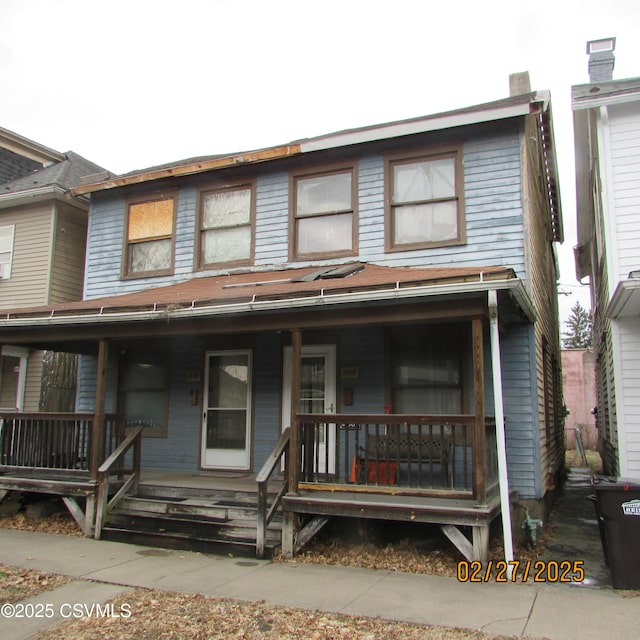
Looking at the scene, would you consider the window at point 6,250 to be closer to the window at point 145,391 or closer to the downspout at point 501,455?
the window at point 145,391

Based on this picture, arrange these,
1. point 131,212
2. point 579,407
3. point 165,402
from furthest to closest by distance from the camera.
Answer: point 579,407
point 131,212
point 165,402

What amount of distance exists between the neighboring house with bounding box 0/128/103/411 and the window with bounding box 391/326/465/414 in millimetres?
7077

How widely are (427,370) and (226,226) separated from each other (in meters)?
4.05

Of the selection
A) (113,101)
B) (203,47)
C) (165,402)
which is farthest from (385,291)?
(113,101)

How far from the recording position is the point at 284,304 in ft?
21.5

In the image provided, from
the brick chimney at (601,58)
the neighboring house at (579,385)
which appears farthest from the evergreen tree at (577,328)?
the brick chimney at (601,58)

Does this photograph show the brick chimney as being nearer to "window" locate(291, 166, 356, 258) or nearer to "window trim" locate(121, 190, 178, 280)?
"window" locate(291, 166, 356, 258)

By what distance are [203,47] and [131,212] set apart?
6.04 m

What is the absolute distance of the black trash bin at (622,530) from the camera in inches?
205

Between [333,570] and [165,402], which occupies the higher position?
[165,402]

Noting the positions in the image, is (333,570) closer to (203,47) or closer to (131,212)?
(131,212)
